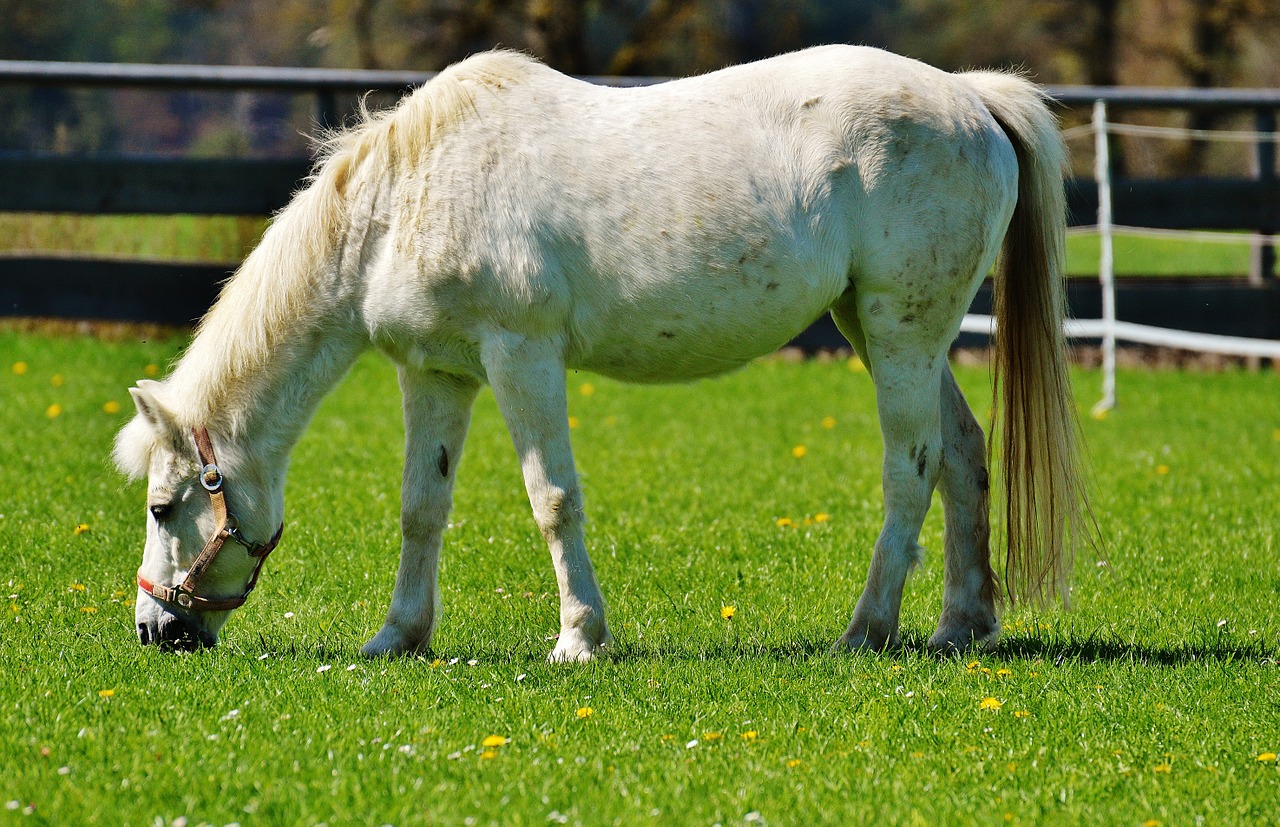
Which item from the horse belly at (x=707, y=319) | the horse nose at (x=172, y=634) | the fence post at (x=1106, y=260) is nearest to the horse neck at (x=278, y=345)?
the horse nose at (x=172, y=634)

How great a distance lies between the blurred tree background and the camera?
12.0 meters

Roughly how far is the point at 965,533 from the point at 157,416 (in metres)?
2.72

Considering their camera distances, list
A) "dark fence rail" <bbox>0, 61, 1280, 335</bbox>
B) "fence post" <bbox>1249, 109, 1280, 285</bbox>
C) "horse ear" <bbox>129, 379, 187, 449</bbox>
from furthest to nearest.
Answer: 1. "fence post" <bbox>1249, 109, 1280, 285</bbox>
2. "dark fence rail" <bbox>0, 61, 1280, 335</bbox>
3. "horse ear" <bbox>129, 379, 187, 449</bbox>

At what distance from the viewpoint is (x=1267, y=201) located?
11.0m

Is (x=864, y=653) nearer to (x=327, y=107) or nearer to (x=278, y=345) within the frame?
(x=278, y=345)

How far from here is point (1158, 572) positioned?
5355mm

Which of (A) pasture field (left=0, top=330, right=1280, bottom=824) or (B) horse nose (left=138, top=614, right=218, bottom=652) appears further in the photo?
(B) horse nose (left=138, top=614, right=218, bottom=652)

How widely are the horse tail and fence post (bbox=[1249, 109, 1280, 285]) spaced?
7.14 metres

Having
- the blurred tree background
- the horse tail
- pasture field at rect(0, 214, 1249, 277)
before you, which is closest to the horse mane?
the horse tail

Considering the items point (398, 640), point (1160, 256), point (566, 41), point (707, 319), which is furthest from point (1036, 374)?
point (1160, 256)

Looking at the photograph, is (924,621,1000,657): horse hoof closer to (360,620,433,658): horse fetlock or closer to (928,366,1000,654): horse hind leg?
(928,366,1000,654): horse hind leg

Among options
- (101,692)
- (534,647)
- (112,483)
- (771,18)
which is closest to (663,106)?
(534,647)

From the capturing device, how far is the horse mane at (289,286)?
13.8ft

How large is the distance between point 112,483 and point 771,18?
49.8 ft
